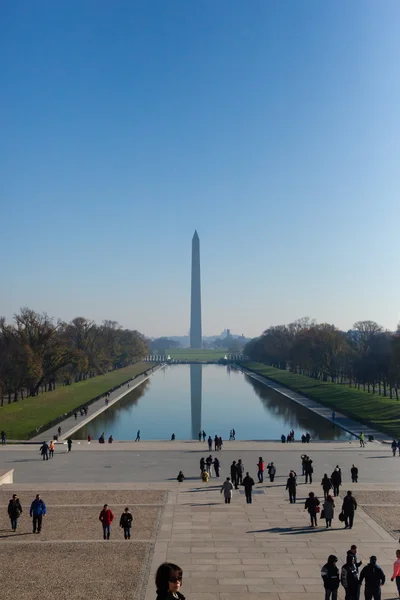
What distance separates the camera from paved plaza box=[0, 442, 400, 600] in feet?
38.4

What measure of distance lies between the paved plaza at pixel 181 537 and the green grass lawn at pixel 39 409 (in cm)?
1493

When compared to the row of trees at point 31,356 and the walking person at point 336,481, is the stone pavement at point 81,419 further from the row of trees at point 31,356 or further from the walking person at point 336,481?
the walking person at point 336,481

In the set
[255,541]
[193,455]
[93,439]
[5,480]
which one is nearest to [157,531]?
[255,541]

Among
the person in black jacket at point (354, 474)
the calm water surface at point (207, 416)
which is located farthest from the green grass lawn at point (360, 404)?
the person in black jacket at point (354, 474)

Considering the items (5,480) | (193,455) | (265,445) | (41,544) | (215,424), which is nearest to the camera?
(41,544)

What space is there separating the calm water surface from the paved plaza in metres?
16.8

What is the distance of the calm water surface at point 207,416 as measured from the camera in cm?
4359

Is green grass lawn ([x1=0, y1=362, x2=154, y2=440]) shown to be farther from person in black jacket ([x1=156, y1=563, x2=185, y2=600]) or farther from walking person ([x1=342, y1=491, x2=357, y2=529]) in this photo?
person in black jacket ([x1=156, y1=563, x2=185, y2=600])

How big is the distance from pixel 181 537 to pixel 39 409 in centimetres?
3845

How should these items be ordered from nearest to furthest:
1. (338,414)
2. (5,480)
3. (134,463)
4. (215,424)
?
(5,480), (134,463), (215,424), (338,414)

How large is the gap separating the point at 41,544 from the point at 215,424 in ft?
113

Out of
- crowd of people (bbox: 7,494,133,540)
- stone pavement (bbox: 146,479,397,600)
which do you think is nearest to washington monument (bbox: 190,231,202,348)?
stone pavement (bbox: 146,479,397,600)

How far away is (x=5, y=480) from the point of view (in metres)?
22.0

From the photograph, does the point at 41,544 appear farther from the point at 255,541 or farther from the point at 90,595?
the point at 255,541
